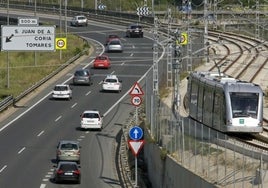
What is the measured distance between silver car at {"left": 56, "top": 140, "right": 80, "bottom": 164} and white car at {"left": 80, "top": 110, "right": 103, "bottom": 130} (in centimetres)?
853

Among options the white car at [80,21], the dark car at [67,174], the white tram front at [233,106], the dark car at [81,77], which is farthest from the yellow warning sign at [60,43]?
the white car at [80,21]

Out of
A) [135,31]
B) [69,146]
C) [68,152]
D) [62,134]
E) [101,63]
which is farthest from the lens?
[135,31]

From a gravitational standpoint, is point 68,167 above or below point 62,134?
above

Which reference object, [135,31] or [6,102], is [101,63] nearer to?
[6,102]

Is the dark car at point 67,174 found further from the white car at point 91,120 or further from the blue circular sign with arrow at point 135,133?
the white car at point 91,120

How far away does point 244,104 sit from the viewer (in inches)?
1479

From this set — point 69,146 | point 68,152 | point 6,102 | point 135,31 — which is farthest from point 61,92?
point 135,31

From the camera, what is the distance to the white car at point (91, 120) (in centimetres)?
5719

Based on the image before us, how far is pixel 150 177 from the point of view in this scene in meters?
42.6

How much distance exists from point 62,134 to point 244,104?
824 inches

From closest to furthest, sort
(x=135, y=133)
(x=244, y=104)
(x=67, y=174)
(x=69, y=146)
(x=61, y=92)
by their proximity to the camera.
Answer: (x=244, y=104)
(x=135, y=133)
(x=67, y=174)
(x=69, y=146)
(x=61, y=92)

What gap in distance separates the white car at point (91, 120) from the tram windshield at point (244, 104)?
20.8 metres

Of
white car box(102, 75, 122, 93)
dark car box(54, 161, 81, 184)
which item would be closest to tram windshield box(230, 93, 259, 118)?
dark car box(54, 161, 81, 184)

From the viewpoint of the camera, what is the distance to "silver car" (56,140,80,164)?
4782 centimetres
